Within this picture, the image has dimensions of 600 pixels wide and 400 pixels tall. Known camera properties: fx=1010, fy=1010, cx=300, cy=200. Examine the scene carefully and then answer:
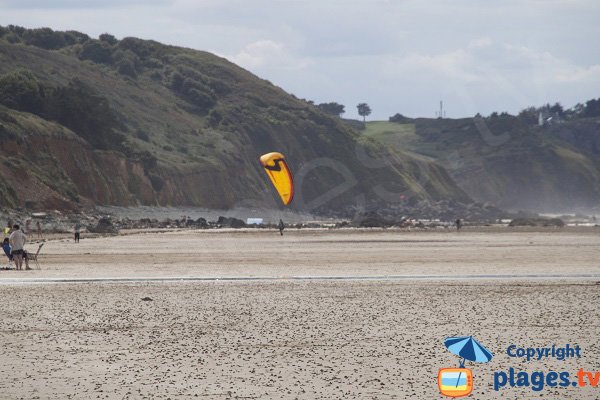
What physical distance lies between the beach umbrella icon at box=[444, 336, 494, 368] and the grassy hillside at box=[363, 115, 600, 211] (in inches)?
5357

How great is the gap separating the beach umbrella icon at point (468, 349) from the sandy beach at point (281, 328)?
0.38 ft

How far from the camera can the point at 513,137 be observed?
166750mm

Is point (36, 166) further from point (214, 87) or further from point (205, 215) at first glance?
point (214, 87)

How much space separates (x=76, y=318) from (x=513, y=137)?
158m

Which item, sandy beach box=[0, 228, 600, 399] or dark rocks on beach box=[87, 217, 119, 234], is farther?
dark rocks on beach box=[87, 217, 119, 234]

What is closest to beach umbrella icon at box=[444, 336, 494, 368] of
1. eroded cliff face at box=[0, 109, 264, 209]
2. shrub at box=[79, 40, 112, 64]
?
eroded cliff face at box=[0, 109, 264, 209]

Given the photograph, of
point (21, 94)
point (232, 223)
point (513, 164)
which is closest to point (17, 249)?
point (232, 223)

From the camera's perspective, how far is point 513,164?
158 meters

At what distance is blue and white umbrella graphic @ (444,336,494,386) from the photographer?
10.5 meters

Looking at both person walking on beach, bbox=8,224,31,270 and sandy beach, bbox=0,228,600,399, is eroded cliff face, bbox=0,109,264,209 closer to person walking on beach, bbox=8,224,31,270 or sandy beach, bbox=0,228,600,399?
person walking on beach, bbox=8,224,31,270

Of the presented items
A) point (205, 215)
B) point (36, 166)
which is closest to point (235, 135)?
point (205, 215)

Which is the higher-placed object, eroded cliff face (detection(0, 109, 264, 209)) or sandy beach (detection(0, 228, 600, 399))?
eroded cliff face (detection(0, 109, 264, 209))

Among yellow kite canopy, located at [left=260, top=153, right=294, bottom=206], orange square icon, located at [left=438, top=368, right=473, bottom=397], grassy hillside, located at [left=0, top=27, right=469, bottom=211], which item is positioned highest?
grassy hillside, located at [left=0, top=27, right=469, bottom=211]

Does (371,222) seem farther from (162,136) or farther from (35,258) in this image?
(35,258)
